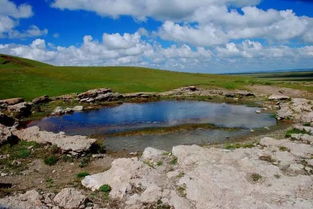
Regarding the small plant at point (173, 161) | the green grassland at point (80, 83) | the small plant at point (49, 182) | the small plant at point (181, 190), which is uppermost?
the green grassland at point (80, 83)

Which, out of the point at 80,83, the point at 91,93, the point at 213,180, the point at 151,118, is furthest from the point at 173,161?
the point at 80,83

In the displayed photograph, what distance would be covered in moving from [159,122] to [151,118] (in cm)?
389

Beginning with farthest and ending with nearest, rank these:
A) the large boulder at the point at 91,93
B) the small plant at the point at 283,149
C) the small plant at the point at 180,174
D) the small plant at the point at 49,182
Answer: the large boulder at the point at 91,93 → the small plant at the point at 283,149 → the small plant at the point at 49,182 → the small plant at the point at 180,174

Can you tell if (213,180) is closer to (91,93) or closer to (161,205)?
(161,205)

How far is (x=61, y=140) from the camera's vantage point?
1287 inches

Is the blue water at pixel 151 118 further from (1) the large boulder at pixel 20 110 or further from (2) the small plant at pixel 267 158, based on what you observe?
(2) the small plant at pixel 267 158

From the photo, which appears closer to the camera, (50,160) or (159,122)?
(50,160)

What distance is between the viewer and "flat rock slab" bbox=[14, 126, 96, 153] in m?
30.6

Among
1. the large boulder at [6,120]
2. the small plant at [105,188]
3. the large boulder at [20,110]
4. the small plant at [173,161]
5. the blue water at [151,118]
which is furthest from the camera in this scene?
the large boulder at [20,110]

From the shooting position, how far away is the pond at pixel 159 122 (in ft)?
125

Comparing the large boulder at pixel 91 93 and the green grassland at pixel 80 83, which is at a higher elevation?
the green grassland at pixel 80 83

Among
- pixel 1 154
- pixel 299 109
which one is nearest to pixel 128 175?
pixel 1 154

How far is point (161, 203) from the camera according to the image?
736 inches

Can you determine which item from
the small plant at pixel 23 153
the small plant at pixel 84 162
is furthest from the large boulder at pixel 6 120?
the small plant at pixel 84 162
